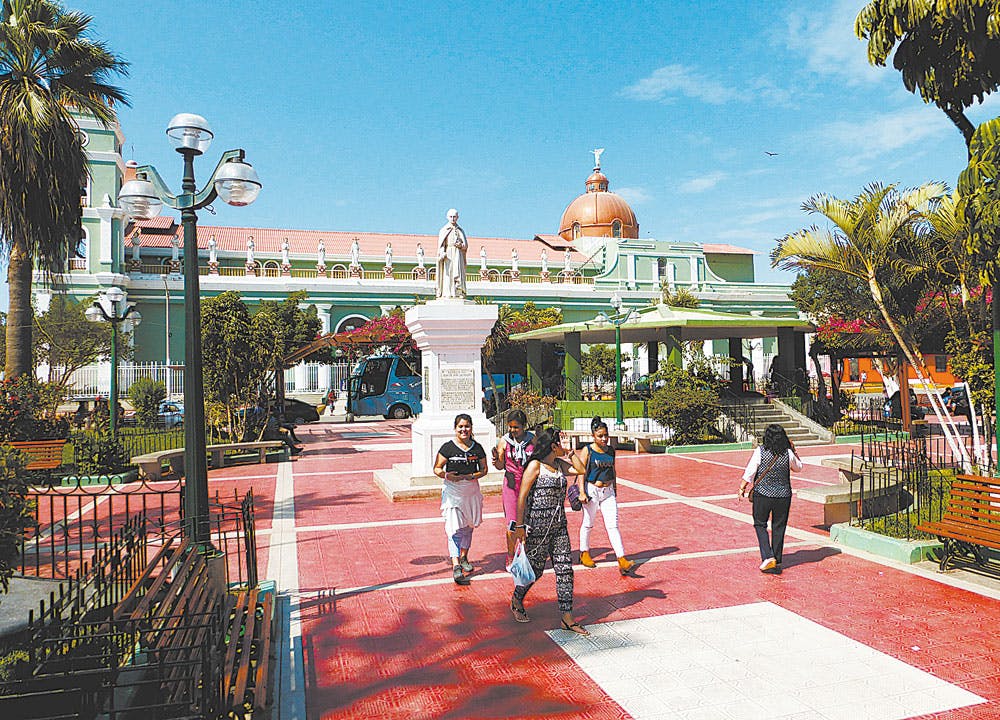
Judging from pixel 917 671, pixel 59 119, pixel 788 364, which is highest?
pixel 59 119

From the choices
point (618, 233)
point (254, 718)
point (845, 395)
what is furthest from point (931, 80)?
point (618, 233)

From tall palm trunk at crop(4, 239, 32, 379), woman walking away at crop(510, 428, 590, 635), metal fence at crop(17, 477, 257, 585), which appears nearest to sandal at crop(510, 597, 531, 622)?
woman walking away at crop(510, 428, 590, 635)

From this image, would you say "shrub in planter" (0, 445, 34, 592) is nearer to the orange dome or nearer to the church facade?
the church facade

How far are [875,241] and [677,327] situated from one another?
10.6m

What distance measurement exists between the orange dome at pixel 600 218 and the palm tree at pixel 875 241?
157 ft

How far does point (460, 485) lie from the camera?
647cm

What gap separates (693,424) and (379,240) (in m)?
35.1

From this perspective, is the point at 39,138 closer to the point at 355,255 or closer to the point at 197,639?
the point at 197,639

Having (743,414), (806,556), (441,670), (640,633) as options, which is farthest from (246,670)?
(743,414)

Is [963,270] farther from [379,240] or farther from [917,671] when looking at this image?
[379,240]

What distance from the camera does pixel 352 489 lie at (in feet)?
40.1

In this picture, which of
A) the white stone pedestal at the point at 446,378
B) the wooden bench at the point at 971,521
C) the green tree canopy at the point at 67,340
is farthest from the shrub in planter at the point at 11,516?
the green tree canopy at the point at 67,340

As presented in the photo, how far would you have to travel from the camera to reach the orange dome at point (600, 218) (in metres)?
57.4

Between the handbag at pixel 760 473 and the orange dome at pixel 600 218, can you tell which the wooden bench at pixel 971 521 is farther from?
the orange dome at pixel 600 218
